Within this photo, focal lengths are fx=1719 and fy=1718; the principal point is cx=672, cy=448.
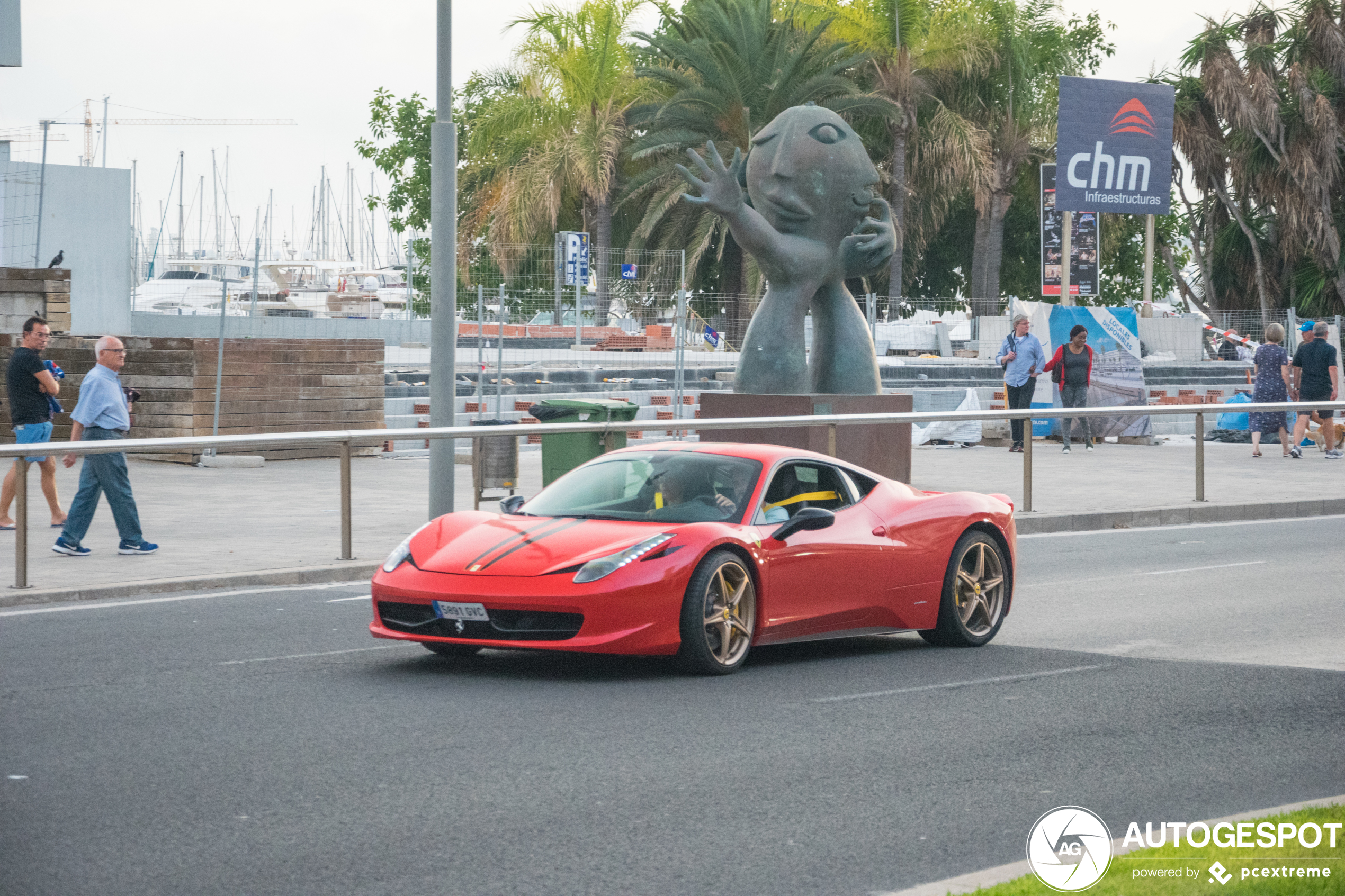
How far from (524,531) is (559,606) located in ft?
2.37

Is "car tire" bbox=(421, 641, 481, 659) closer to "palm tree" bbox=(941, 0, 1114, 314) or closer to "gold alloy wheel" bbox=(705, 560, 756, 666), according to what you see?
"gold alloy wheel" bbox=(705, 560, 756, 666)

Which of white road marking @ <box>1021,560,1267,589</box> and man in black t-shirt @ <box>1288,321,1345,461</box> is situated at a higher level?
man in black t-shirt @ <box>1288,321,1345,461</box>

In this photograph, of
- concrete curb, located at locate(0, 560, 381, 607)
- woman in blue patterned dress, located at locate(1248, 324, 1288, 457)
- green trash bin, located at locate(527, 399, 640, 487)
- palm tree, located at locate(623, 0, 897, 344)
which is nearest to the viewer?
concrete curb, located at locate(0, 560, 381, 607)

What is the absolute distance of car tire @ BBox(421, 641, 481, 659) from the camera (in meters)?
8.73

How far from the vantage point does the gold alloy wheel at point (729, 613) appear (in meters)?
8.44

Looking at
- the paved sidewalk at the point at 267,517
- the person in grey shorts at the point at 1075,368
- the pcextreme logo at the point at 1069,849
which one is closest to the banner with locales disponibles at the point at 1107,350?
the person in grey shorts at the point at 1075,368

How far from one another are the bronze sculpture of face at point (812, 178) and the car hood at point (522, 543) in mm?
10269

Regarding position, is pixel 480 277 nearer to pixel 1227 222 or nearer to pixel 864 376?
pixel 864 376

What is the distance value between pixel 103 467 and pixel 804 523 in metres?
5.67

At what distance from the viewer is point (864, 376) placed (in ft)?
62.3

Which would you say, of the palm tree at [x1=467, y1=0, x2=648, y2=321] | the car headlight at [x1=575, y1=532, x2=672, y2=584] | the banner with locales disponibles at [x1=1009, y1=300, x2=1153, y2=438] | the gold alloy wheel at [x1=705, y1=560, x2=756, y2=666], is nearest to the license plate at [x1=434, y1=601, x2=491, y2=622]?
the car headlight at [x1=575, y1=532, x2=672, y2=584]

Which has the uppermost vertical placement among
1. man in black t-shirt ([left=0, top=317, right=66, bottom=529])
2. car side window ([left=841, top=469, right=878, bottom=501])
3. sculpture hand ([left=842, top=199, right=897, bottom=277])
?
sculpture hand ([left=842, top=199, right=897, bottom=277])

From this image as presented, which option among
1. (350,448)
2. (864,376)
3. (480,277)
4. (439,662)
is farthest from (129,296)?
(439,662)

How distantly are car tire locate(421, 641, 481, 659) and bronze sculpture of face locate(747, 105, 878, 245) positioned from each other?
1042cm
